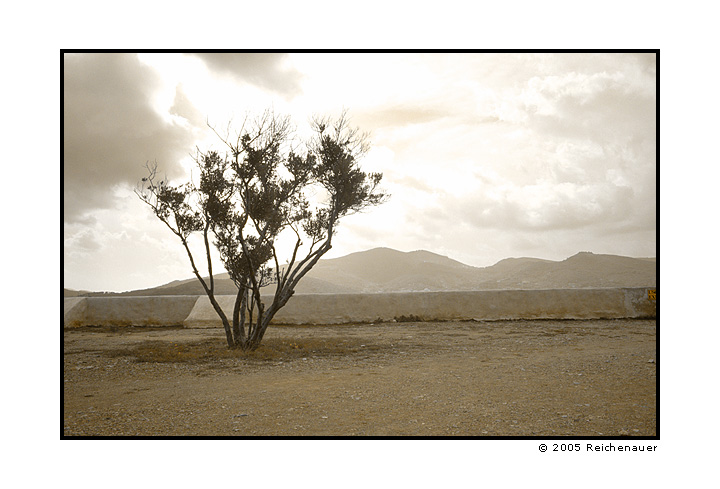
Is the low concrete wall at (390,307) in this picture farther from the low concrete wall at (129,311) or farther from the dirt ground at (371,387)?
the dirt ground at (371,387)

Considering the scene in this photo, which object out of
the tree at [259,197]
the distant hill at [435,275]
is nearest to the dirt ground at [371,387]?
the tree at [259,197]

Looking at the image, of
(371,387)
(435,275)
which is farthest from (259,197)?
(435,275)

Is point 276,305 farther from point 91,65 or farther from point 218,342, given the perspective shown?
point 91,65

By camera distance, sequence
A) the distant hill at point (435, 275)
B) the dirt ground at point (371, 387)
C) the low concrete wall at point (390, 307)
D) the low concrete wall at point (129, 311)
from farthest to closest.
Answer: the distant hill at point (435, 275), the low concrete wall at point (129, 311), the low concrete wall at point (390, 307), the dirt ground at point (371, 387)

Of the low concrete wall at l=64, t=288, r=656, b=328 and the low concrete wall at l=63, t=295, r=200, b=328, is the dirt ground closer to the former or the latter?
the low concrete wall at l=64, t=288, r=656, b=328

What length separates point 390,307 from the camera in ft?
48.0

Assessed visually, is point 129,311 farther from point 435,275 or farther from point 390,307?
point 435,275

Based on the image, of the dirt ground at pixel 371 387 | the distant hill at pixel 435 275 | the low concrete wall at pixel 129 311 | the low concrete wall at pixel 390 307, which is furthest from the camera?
the distant hill at pixel 435 275

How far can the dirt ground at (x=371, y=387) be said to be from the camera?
4.08 metres

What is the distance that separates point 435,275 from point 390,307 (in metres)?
24.6

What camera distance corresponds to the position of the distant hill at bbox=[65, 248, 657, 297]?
30.3 m

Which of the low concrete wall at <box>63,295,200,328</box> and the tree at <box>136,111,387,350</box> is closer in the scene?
the tree at <box>136,111,387,350</box>

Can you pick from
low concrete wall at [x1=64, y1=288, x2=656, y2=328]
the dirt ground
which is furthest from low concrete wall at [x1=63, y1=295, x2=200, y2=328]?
the dirt ground
